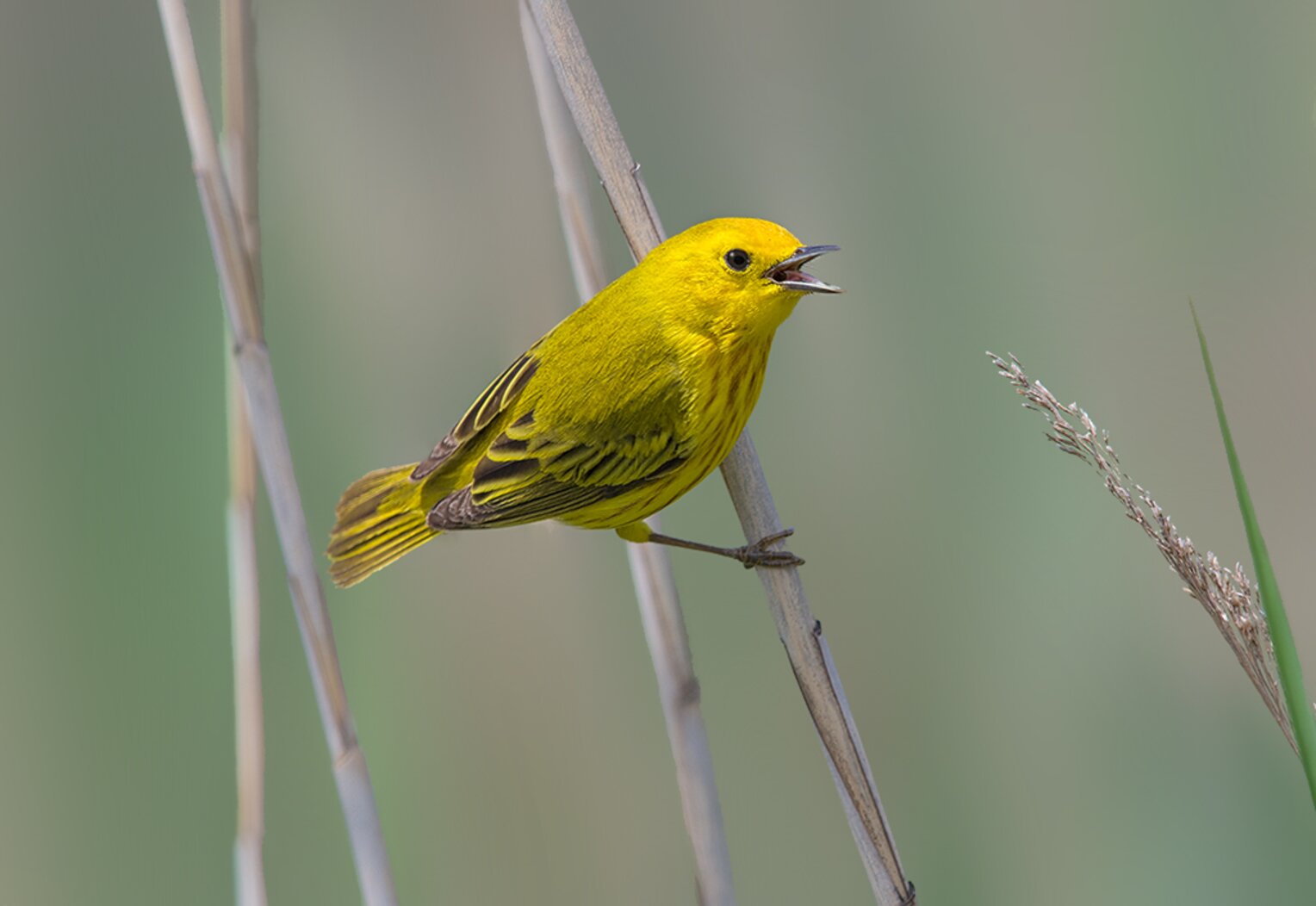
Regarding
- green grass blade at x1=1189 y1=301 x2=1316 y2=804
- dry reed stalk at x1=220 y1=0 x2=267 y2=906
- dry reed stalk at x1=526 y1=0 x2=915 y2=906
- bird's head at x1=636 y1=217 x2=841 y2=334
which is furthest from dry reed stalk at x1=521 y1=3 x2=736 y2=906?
green grass blade at x1=1189 y1=301 x2=1316 y2=804

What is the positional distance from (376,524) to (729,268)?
81 centimetres

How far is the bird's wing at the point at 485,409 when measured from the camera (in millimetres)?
1966

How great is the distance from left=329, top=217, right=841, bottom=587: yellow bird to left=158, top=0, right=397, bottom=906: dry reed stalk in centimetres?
33

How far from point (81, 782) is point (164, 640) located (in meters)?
0.31

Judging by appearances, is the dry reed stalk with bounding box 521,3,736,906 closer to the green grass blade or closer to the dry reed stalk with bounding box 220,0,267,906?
the dry reed stalk with bounding box 220,0,267,906

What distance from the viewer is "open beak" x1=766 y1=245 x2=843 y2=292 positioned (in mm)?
1675

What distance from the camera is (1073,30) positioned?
7.54ft

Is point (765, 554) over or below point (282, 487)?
below

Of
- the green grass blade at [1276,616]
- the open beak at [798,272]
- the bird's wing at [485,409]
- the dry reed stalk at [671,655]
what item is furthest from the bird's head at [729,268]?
the green grass blade at [1276,616]

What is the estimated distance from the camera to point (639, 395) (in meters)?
1.83

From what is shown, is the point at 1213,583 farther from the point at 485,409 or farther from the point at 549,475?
the point at 485,409

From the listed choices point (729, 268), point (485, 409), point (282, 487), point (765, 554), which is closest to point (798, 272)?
point (729, 268)

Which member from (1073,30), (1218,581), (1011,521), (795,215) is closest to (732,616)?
(1011,521)

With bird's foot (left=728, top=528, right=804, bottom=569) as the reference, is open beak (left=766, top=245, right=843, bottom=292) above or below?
above
